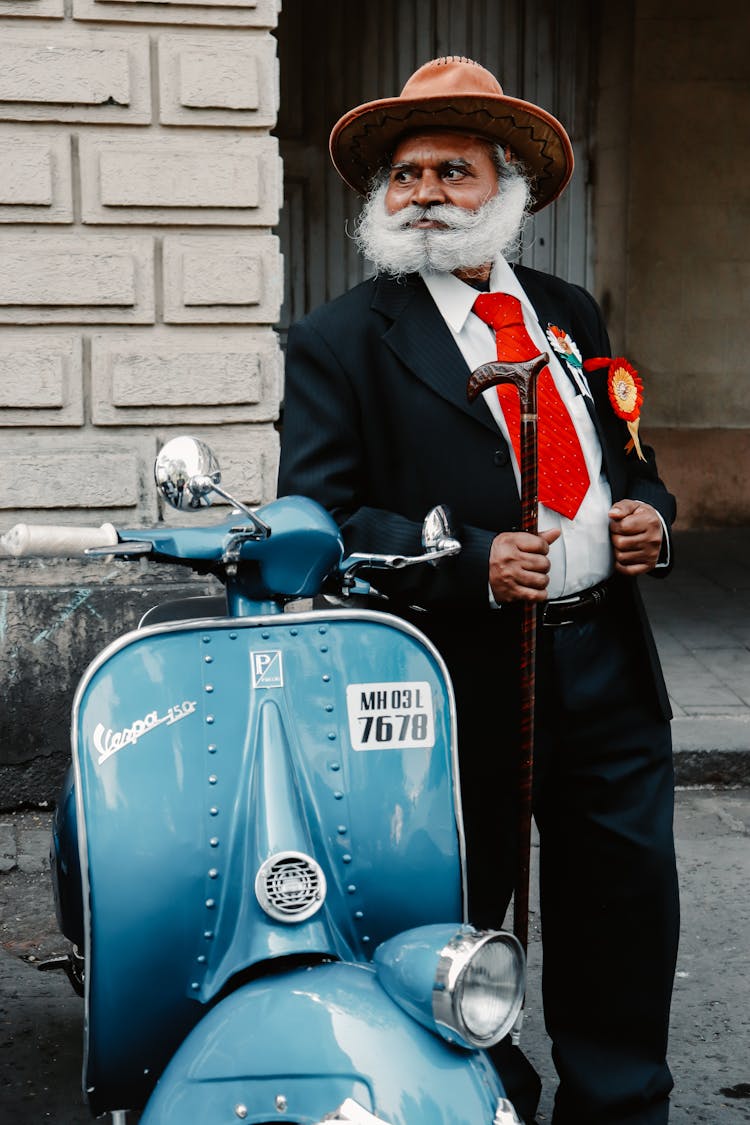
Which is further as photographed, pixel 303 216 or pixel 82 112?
pixel 303 216

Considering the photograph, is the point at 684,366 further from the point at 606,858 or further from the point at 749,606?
the point at 606,858

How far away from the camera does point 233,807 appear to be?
83.0 inches

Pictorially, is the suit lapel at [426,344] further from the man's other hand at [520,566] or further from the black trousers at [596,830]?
the black trousers at [596,830]

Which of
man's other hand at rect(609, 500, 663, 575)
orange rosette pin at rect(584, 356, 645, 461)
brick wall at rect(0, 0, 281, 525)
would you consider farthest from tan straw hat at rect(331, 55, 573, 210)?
brick wall at rect(0, 0, 281, 525)

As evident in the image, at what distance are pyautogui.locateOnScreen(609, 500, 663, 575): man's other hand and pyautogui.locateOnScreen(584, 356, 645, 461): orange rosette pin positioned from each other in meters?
0.17

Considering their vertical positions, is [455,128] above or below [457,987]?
above

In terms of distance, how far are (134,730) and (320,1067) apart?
57cm

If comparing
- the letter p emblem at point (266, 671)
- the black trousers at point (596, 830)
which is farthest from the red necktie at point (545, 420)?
the letter p emblem at point (266, 671)

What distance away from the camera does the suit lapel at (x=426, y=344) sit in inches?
101

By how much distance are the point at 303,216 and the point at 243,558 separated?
21.0ft

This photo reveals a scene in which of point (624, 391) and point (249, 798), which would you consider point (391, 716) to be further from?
point (624, 391)

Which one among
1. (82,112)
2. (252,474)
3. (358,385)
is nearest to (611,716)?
(358,385)

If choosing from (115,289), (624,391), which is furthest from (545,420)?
(115,289)

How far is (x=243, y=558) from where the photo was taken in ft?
7.11
